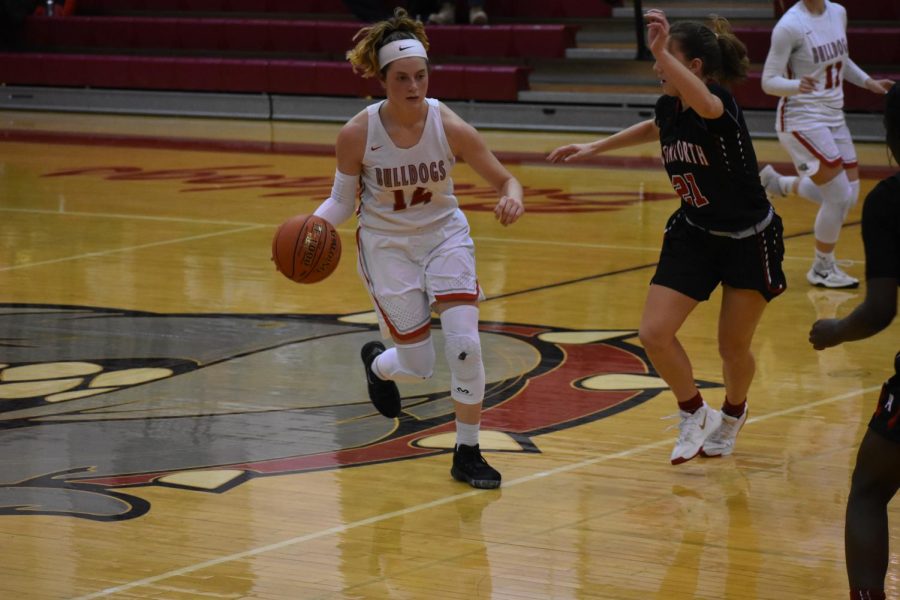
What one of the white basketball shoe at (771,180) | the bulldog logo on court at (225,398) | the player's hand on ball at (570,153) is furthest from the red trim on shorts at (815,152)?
the player's hand on ball at (570,153)

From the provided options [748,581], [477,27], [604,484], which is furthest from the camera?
[477,27]

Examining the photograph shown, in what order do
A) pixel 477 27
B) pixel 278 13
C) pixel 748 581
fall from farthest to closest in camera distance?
pixel 278 13
pixel 477 27
pixel 748 581

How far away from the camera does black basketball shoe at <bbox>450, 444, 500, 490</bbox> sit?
4973mm

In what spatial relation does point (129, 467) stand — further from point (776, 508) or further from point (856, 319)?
point (856, 319)

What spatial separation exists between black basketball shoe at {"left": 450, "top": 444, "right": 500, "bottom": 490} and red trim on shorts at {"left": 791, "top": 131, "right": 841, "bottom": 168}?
4475mm

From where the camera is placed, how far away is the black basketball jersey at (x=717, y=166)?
16.5 ft

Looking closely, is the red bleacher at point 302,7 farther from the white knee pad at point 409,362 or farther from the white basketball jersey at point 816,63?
the white knee pad at point 409,362

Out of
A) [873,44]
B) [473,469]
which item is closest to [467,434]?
[473,469]

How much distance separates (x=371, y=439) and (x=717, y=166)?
1.69m

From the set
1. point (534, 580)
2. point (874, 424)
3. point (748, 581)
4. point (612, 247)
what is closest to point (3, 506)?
point (534, 580)

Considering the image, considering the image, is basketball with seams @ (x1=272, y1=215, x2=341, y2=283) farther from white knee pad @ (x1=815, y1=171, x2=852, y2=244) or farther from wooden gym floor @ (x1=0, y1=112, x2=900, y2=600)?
white knee pad @ (x1=815, y1=171, x2=852, y2=244)

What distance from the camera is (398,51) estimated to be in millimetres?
5031

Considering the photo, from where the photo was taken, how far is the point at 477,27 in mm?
19359

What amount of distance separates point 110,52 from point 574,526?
749 inches
